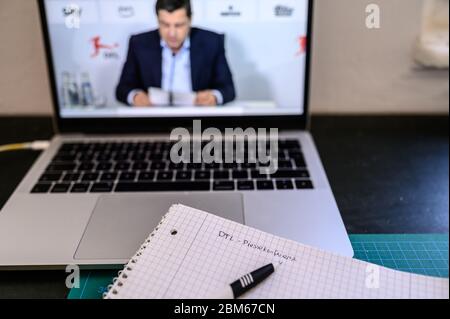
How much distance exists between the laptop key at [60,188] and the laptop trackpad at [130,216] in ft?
0.18

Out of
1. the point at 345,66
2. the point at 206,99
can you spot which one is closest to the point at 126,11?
the point at 206,99

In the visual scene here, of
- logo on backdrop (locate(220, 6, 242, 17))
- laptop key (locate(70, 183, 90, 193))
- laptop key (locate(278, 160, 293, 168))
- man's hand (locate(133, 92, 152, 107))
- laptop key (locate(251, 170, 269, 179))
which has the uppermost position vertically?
logo on backdrop (locate(220, 6, 242, 17))

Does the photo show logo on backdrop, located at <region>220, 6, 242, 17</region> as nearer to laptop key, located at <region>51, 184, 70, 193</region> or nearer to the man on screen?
the man on screen

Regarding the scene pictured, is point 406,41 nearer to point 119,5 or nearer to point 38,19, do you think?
point 119,5

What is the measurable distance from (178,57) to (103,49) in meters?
0.12

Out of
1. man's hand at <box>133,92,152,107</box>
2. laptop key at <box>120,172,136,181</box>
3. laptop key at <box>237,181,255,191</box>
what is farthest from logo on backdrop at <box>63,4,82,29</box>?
laptop key at <box>237,181,255,191</box>

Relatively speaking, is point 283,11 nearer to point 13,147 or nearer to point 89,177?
point 89,177

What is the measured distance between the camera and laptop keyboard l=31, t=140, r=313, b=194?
0.66 metres

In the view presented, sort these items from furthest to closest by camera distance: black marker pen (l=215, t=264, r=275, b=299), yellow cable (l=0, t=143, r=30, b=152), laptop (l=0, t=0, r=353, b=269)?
yellow cable (l=0, t=143, r=30, b=152) → laptop (l=0, t=0, r=353, b=269) → black marker pen (l=215, t=264, r=275, b=299)

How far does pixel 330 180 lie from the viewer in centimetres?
71

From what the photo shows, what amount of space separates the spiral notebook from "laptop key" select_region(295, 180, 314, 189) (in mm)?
166

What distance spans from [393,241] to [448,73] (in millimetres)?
405

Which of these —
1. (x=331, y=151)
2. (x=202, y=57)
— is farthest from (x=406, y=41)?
(x=202, y=57)

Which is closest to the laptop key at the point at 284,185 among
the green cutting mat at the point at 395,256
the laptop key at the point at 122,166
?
the green cutting mat at the point at 395,256
